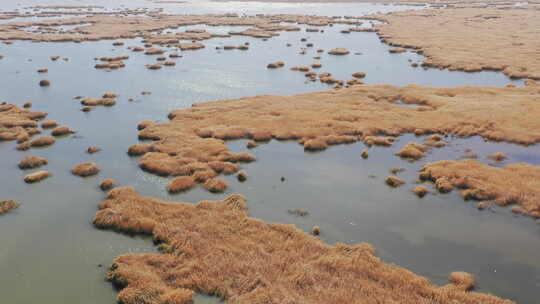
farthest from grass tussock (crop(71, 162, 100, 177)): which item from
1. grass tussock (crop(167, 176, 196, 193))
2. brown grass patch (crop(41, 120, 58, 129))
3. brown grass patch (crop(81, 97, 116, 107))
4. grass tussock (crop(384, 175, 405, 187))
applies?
grass tussock (crop(384, 175, 405, 187))

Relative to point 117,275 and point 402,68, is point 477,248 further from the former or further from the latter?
point 402,68

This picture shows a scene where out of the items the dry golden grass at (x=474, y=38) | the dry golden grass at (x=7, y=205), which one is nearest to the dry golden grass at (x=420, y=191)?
the dry golden grass at (x=7, y=205)

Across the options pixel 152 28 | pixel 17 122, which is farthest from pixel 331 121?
pixel 152 28

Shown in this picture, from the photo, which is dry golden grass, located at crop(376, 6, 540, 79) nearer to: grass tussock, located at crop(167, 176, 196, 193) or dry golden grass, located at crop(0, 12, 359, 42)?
dry golden grass, located at crop(0, 12, 359, 42)

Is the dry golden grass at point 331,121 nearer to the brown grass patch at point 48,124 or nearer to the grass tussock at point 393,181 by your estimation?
the grass tussock at point 393,181

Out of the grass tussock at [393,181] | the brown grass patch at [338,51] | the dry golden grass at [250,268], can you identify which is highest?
the brown grass patch at [338,51]

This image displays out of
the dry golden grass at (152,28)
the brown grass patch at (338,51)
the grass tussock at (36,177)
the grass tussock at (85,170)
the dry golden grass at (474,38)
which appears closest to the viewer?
the grass tussock at (36,177)
